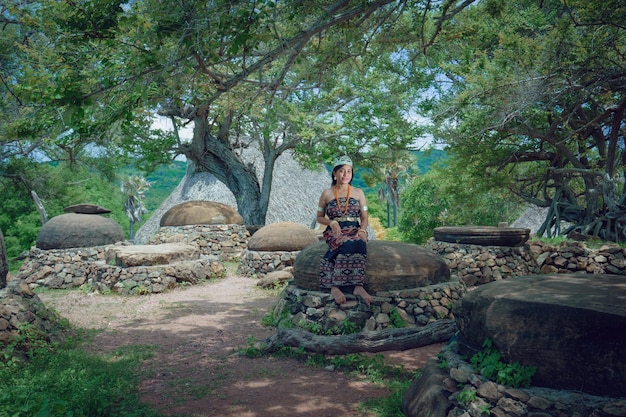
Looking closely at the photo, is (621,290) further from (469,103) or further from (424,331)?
(469,103)

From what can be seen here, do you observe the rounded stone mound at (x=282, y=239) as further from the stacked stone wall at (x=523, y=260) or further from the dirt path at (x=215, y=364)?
the stacked stone wall at (x=523, y=260)

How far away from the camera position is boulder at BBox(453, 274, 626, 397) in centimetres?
315

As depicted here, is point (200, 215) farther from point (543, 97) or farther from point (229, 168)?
point (543, 97)

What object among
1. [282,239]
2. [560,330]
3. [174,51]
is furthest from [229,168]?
[560,330]

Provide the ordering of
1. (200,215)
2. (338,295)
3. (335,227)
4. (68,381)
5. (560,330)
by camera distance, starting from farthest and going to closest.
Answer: (200,215)
(338,295)
(335,227)
(68,381)
(560,330)

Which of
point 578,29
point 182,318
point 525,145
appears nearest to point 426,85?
point 525,145

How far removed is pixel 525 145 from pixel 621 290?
13.4m

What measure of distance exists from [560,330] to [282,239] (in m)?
10.7

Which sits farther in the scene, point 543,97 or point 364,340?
point 543,97

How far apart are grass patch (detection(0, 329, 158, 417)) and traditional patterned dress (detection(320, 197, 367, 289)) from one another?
2.78 metres

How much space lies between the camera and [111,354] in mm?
6281

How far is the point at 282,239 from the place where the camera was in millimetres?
13688

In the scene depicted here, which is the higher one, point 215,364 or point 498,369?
point 498,369

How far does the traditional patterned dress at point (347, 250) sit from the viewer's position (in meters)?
6.26
